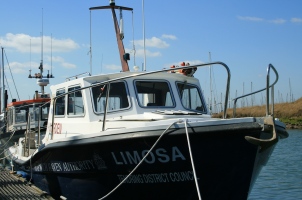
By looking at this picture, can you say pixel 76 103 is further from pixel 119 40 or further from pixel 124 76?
pixel 119 40

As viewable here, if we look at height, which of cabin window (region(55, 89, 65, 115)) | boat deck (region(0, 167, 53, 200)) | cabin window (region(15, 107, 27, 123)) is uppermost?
cabin window (region(55, 89, 65, 115))

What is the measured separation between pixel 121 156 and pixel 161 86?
203cm

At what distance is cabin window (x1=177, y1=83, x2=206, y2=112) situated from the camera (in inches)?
320

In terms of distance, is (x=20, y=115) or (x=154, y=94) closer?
(x=154, y=94)

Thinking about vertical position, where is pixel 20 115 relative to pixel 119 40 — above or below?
below

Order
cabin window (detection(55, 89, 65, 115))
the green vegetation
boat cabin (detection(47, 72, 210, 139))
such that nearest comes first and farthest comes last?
boat cabin (detection(47, 72, 210, 139)) → cabin window (detection(55, 89, 65, 115)) → the green vegetation

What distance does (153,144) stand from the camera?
6.04m

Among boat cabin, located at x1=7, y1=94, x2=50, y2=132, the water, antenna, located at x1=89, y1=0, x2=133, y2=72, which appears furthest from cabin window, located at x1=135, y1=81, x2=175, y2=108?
boat cabin, located at x1=7, y1=94, x2=50, y2=132

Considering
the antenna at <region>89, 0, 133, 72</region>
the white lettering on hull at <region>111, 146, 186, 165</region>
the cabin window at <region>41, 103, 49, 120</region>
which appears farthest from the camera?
the cabin window at <region>41, 103, 49, 120</region>

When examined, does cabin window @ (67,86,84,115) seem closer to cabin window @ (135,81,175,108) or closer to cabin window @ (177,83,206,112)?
cabin window @ (135,81,175,108)

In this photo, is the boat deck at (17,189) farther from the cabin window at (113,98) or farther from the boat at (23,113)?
the boat at (23,113)

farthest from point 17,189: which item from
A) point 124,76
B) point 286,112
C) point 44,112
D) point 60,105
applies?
point 286,112

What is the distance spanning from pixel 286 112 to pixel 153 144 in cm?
5928

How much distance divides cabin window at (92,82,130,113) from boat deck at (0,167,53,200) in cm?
206
